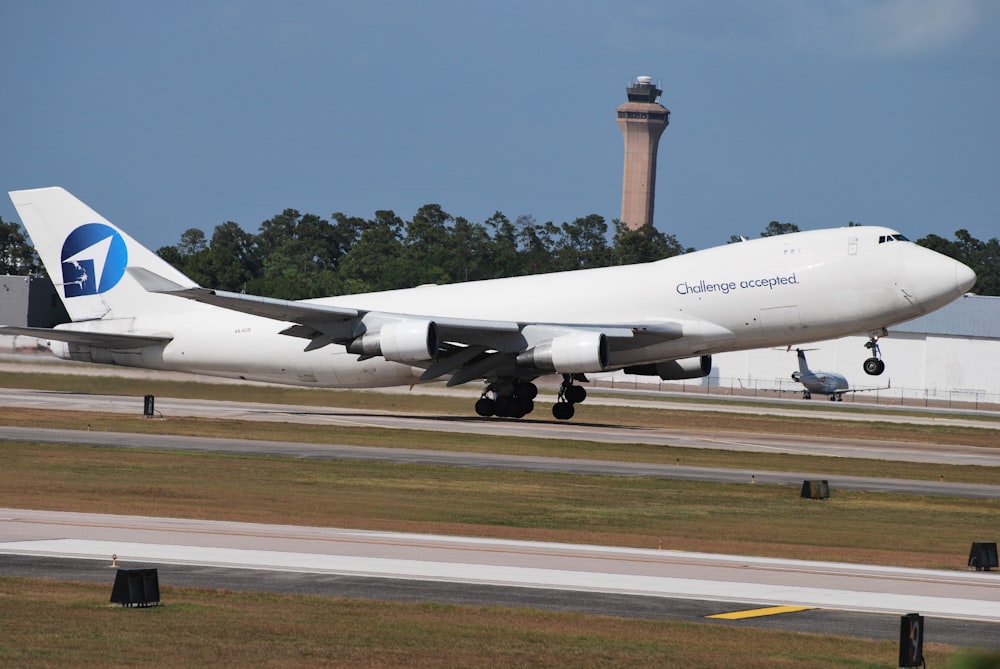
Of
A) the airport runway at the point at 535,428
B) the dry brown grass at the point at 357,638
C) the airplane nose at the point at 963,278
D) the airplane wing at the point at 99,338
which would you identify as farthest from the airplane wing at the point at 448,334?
the dry brown grass at the point at 357,638

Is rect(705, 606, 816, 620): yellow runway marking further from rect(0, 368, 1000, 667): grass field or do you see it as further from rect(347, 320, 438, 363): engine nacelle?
rect(347, 320, 438, 363): engine nacelle

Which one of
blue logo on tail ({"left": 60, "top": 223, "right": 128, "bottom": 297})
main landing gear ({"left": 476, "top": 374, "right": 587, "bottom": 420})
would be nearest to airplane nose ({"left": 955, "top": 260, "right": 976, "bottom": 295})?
main landing gear ({"left": 476, "top": 374, "right": 587, "bottom": 420})

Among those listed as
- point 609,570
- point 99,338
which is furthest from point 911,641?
point 99,338

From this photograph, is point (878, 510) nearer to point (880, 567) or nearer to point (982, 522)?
point (982, 522)

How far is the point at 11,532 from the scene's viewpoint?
59.6 ft

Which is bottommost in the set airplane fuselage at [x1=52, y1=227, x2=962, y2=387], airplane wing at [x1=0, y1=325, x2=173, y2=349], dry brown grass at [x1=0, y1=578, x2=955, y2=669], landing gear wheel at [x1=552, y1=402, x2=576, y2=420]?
dry brown grass at [x1=0, y1=578, x2=955, y2=669]

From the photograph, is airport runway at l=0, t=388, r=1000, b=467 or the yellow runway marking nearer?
the yellow runway marking

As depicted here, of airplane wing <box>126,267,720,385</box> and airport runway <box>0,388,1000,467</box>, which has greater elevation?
airplane wing <box>126,267,720,385</box>

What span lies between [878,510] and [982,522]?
1.93m

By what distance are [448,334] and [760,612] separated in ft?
95.1

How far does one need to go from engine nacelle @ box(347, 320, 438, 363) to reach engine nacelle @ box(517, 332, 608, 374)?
11.3 ft

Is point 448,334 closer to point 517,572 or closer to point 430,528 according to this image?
point 430,528

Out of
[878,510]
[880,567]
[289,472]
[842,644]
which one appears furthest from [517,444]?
[842,644]

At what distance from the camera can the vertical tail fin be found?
155 feet
